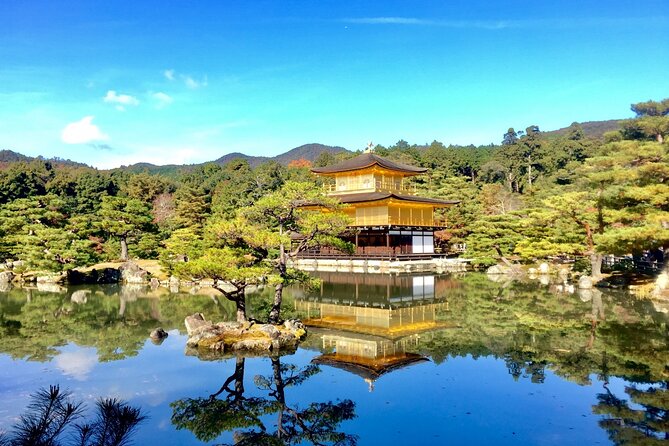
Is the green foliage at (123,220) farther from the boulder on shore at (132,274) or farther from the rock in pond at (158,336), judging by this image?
the rock in pond at (158,336)

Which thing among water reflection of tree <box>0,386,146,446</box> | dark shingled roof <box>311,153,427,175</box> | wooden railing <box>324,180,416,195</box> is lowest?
water reflection of tree <box>0,386,146,446</box>

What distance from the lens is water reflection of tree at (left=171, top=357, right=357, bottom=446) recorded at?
6883 mm

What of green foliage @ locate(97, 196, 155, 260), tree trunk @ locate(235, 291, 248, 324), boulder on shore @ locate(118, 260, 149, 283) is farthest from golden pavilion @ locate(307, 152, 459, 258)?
tree trunk @ locate(235, 291, 248, 324)

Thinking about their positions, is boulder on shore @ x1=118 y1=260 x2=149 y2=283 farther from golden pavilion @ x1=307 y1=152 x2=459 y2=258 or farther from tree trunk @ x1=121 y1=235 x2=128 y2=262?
golden pavilion @ x1=307 y1=152 x2=459 y2=258

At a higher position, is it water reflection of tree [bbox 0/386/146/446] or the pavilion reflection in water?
water reflection of tree [bbox 0/386/146/446]

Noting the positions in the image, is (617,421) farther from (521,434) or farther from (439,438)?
(439,438)

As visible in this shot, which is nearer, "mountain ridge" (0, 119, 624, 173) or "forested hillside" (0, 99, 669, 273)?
"forested hillside" (0, 99, 669, 273)

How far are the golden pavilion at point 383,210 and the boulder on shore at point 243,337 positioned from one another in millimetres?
18981

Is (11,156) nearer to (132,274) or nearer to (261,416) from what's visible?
(132,274)

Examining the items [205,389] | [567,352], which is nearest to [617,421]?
[567,352]

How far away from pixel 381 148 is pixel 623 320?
58.1 metres

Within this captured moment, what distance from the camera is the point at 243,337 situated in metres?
11.9

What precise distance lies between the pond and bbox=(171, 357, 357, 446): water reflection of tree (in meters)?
0.04

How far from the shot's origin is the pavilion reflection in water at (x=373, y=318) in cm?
1097
